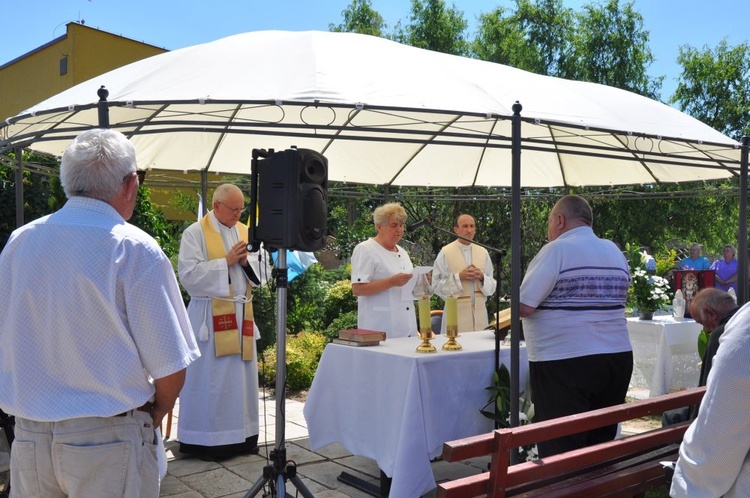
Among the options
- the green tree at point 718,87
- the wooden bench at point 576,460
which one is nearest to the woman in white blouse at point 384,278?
the wooden bench at point 576,460

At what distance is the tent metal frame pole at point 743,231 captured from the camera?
553cm

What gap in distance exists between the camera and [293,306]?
36.1 feet

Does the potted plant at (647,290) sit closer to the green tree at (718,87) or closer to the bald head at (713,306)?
the bald head at (713,306)

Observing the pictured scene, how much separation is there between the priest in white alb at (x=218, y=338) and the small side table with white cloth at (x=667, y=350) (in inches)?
167

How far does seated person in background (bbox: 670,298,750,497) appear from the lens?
2141mm

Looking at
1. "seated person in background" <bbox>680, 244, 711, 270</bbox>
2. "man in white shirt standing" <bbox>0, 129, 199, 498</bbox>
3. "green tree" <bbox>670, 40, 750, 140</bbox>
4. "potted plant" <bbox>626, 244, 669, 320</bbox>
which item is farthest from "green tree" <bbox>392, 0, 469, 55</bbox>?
"man in white shirt standing" <bbox>0, 129, 199, 498</bbox>

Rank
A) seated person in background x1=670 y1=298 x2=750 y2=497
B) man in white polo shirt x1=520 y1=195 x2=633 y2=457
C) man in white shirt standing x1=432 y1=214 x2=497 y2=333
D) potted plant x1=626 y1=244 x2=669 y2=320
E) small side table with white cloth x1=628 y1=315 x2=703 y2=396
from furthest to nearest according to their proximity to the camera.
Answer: potted plant x1=626 y1=244 x2=669 y2=320 → small side table with white cloth x1=628 y1=315 x2=703 y2=396 → man in white shirt standing x1=432 y1=214 x2=497 y2=333 → man in white polo shirt x1=520 y1=195 x2=633 y2=457 → seated person in background x1=670 y1=298 x2=750 y2=497

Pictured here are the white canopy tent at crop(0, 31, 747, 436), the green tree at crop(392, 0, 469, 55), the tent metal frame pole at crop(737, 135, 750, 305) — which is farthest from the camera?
the green tree at crop(392, 0, 469, 55)

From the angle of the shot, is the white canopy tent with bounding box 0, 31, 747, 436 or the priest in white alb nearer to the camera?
the white canopy tent with bounding box 0, 31, 747, 436

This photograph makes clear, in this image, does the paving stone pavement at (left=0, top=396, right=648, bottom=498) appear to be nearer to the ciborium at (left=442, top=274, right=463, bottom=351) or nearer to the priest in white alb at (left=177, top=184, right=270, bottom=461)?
the priest in white alb at (left=177, top=184, right=270, bottom=461)

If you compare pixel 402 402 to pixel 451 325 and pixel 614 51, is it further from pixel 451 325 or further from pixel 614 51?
pixel 614 51

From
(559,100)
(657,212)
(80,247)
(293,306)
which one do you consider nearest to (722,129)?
(657,212)

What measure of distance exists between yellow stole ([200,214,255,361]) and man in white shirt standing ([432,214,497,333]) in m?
1.81

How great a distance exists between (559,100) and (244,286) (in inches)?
109
